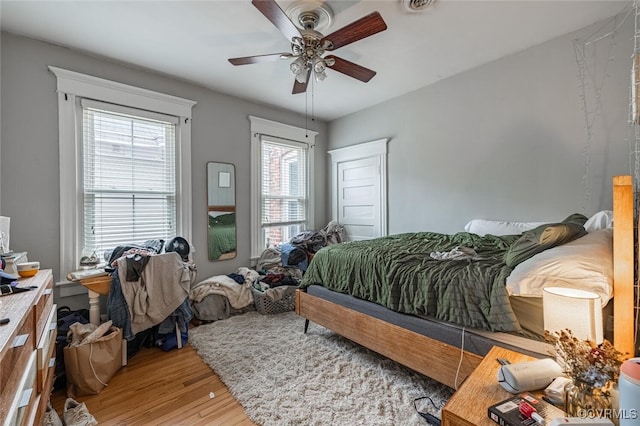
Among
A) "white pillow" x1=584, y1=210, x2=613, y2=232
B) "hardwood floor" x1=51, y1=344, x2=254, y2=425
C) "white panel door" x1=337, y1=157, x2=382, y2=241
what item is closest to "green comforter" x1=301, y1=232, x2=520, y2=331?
"white pillow" x1=584, y1=210, x2=613, y2=232

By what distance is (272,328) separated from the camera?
2760mm

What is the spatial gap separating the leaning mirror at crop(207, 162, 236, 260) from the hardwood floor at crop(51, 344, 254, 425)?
4.98 feet

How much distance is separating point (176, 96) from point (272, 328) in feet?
9.24

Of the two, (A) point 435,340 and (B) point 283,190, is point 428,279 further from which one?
(B) point 283,190

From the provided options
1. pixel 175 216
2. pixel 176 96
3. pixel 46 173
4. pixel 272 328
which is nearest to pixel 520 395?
pixel 272 328

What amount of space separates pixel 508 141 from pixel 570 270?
84.9 inches

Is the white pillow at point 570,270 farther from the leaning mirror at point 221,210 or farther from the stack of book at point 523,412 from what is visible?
the leaning mirror at point 221,210

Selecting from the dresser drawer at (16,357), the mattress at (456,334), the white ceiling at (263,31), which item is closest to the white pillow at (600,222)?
the mattress at (456,334)

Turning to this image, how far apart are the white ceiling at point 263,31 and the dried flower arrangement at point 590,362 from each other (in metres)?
2.32

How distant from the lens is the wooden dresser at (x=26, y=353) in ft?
2.98

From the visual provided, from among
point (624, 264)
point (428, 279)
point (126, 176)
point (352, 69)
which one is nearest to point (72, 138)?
point (126, 176)

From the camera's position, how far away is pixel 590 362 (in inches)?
31.0

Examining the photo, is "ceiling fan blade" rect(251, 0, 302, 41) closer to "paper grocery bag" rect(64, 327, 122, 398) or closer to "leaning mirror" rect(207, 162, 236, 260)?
"leaning mirror" rect(207, 162, 236, 260)

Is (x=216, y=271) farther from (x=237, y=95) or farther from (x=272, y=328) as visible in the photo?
(x=237, y=95)
